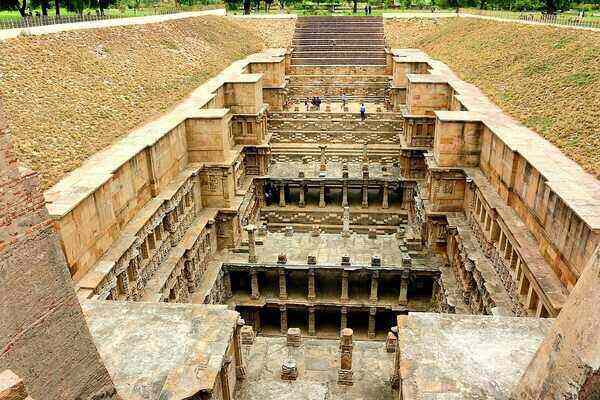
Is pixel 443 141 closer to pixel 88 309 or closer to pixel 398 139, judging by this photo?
pixel 398 139

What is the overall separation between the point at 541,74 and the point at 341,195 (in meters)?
11.4

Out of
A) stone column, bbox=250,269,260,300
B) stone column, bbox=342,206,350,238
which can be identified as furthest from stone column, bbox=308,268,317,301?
stone column, bbox=342,206,350,238

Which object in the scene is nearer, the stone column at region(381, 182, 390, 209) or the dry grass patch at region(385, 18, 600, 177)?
the dry grass patch at region(385, 18, 600, 177)

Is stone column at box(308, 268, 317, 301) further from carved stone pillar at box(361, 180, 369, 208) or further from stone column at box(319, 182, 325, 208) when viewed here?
carved stone pillar at box(361, 180, 369, 208)

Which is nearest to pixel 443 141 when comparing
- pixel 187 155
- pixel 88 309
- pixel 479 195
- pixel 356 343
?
pixel 479 195

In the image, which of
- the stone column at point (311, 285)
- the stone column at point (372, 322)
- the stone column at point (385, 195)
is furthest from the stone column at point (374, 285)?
the stone column at point (385, 195)

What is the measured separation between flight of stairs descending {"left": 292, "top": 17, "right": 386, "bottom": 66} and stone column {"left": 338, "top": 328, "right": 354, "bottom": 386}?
99.6 ft

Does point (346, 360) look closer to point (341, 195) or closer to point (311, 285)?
point (311, 285)

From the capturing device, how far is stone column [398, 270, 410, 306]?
62.3ft

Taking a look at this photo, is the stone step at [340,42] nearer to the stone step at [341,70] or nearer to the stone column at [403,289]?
the stone step at [341,70]

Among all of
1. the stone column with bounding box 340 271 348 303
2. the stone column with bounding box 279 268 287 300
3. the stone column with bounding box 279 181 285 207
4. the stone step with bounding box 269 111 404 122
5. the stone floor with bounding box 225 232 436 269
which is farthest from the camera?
the stone step with bounding box 269 111 404 122

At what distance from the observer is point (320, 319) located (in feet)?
67.9

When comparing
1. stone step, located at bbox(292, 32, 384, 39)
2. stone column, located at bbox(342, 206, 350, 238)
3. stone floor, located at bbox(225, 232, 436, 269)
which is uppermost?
stone step, located at bbox(292, 32, 384, 39)

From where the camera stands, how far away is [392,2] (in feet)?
207
